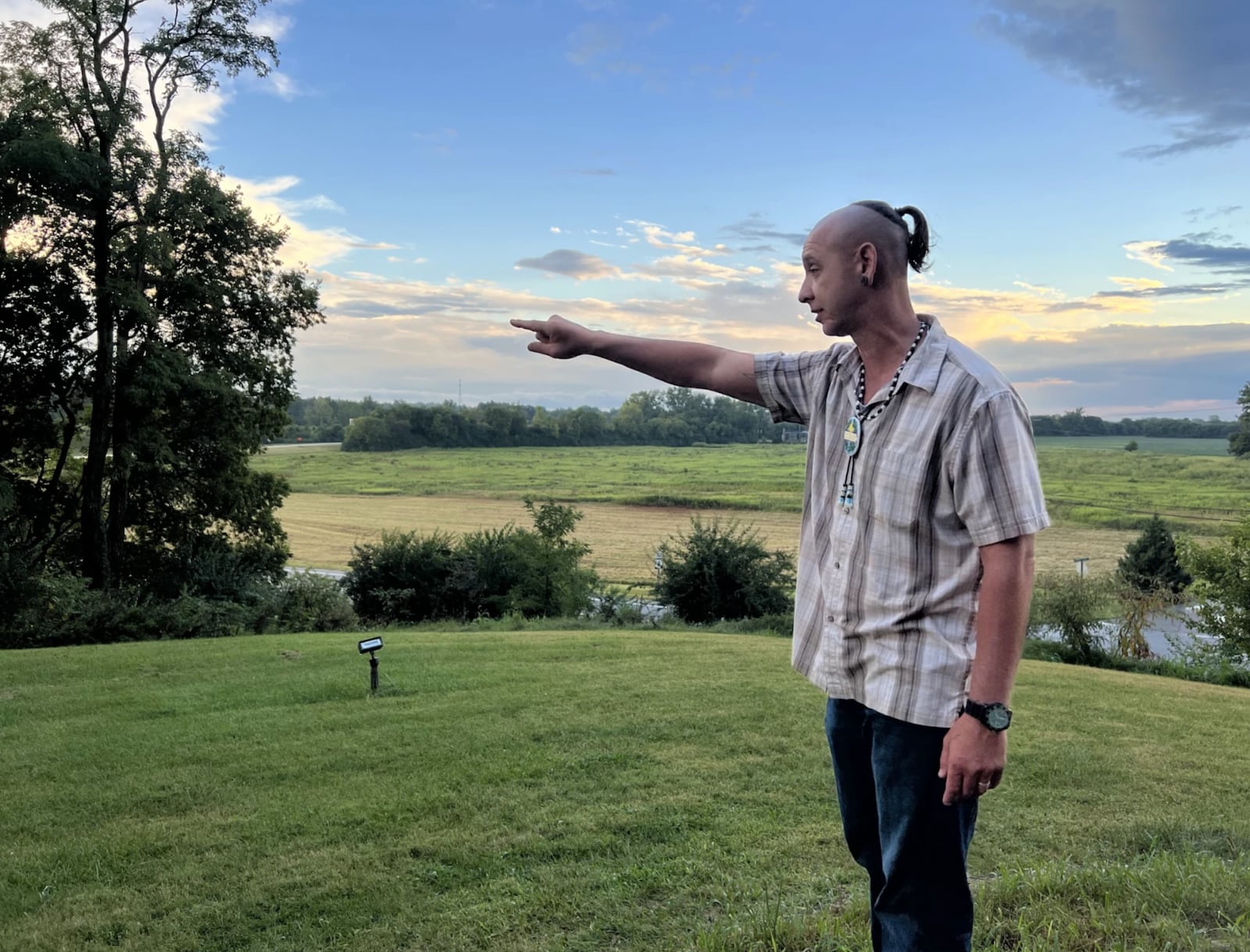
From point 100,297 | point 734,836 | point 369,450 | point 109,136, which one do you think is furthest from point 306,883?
point 369,450

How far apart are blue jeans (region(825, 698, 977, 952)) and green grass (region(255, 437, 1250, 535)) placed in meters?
54.5

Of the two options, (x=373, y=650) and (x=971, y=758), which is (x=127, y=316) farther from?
(x=971, y=758)

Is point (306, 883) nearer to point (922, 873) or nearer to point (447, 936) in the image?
point (447, 936)

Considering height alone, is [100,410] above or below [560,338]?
above

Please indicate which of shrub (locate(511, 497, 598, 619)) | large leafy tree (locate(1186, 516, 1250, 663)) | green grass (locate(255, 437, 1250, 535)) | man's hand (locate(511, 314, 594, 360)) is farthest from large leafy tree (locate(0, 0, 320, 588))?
green grass (locate(255, 437, 1250, 535))

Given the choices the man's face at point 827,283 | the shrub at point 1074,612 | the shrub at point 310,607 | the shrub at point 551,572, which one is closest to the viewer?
the man's face at point 827,283

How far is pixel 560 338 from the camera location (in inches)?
101

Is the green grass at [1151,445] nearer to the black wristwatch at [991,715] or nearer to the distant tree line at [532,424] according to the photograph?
the distant tree line at [532,424]

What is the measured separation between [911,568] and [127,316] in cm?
2174

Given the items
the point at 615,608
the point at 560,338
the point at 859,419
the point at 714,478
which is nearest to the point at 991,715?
the point at 859,419

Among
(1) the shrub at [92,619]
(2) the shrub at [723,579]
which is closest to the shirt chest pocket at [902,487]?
(1) the shrub at [92,619]

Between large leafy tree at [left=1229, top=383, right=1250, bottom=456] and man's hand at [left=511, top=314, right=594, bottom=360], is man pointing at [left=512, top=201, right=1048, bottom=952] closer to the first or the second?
man's hand at [left=511, top=314, right=594, bottom=360]

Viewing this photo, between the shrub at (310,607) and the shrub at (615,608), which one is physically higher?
the shrub at (310,607)

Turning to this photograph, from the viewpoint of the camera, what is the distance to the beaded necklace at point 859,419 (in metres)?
1.89
